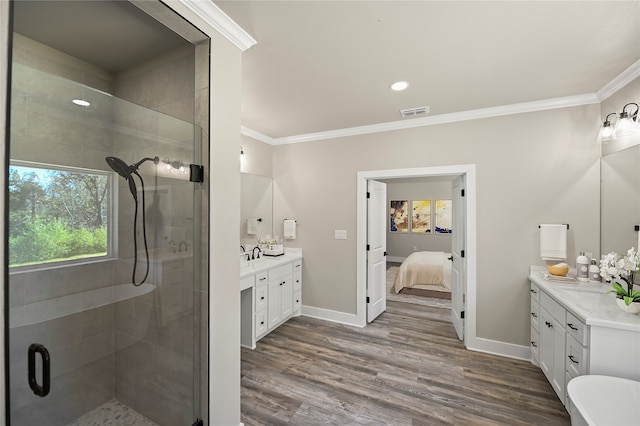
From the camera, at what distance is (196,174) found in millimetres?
1628

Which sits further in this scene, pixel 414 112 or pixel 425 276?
pixel 425 276

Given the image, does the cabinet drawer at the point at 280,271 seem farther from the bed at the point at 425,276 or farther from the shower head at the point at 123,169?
the bed at the point at 425,276

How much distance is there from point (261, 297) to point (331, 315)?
1.21m

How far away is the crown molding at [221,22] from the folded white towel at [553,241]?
3.18m

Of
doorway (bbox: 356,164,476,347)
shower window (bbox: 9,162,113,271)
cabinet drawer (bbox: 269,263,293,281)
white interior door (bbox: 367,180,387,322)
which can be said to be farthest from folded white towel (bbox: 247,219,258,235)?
shower window (bbox: 9,162,113,271)

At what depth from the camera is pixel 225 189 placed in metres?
1.74

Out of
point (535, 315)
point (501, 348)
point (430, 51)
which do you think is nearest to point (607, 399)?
point (535, 315)

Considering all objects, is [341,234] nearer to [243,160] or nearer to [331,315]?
[331,315]

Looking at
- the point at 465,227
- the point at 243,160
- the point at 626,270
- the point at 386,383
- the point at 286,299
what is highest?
the point at 243,160

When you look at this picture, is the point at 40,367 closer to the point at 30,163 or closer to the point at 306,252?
the point at 30,163

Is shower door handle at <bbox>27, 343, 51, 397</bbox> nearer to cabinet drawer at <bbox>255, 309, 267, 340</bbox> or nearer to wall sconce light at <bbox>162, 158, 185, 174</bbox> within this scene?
wall sconce light at <bbox>162, 158, 185, 174</bbox>

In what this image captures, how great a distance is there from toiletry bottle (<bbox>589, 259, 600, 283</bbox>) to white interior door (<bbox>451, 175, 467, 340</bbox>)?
105cm

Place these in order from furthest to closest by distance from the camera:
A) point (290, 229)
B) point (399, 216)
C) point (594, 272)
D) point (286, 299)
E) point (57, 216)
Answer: point (399, 216), point (290, 229), point (286, 299), point (594, 272), point (57, 216)

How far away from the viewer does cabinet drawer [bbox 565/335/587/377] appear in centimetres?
182
